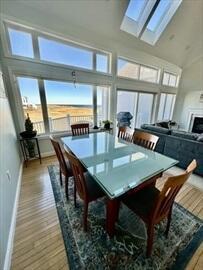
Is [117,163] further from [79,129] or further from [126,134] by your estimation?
[79,129]

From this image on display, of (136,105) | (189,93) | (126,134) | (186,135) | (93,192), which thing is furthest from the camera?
(189,93)

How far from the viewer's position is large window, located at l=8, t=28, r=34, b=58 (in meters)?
2.53

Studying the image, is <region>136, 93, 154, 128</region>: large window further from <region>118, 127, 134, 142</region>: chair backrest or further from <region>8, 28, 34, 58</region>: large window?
<region>8, 28, 34, 58</region>: large window

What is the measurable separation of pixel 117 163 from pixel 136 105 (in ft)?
13.7

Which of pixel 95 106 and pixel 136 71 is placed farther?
pixel 136 71

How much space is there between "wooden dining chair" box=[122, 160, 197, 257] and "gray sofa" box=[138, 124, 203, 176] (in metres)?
1.61

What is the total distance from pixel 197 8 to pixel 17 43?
4.88 m

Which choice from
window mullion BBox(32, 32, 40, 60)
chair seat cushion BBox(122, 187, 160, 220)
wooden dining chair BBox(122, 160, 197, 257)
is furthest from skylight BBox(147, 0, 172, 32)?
chair seat cushion BBox(122, 187, 160, 220)

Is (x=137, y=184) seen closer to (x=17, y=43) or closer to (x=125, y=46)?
(x=17, y=43)

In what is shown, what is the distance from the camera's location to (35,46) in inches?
107

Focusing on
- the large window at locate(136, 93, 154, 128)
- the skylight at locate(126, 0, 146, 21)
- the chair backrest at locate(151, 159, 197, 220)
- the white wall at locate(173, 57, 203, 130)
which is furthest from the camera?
the white wall at locate(173, 57, 203, 130)

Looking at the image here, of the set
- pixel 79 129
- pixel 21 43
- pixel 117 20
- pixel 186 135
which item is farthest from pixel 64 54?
pixel 186 135

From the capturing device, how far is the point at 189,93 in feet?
20.1

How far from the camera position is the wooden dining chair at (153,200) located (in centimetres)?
91
